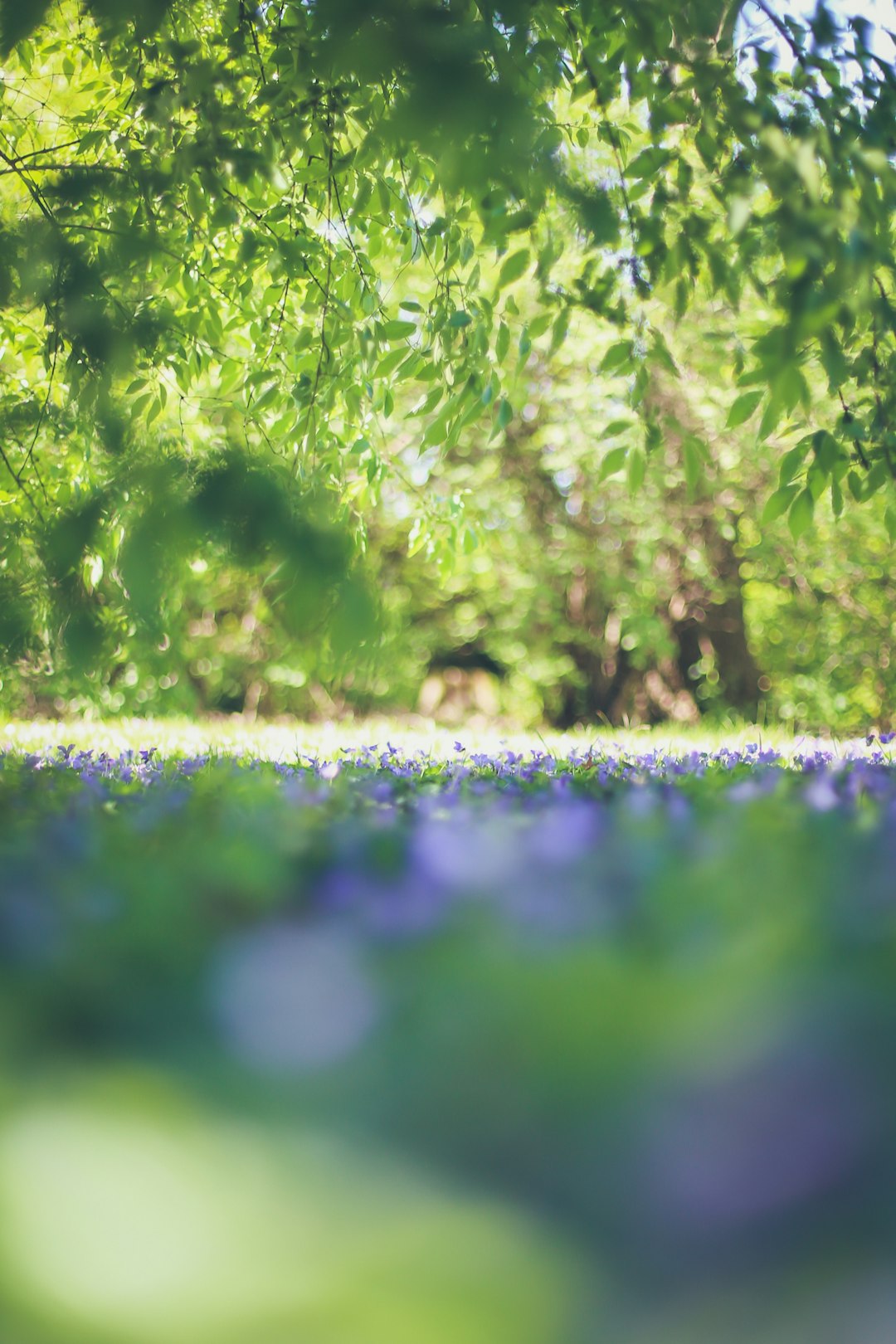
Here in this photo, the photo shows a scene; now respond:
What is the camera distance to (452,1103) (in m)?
0.64

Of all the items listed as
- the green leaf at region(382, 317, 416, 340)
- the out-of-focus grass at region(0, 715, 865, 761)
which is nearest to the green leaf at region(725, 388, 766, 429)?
the green leaf at region(382, 317, 416, 340)

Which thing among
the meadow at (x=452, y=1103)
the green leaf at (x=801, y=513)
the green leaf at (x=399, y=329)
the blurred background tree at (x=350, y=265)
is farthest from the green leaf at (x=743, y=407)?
the meadow at (x=452, y=1103)

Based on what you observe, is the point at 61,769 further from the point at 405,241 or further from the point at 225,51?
the point at 225,51

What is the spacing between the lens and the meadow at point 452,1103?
0.50m

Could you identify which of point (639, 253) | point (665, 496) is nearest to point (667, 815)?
point (639, 253)

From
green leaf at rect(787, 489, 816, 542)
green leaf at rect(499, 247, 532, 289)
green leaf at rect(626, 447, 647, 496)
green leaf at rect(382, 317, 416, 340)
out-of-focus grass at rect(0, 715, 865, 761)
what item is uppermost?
green leaf at rect(499, 247, 532, 289)

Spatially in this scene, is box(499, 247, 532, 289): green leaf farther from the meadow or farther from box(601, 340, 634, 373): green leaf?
the meadow

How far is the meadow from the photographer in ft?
1.64

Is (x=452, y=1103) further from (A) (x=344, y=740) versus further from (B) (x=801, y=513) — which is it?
(A) (x=344, y=740)

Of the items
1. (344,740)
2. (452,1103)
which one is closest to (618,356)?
(452,1103)

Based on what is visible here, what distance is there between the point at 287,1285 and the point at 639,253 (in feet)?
8.65

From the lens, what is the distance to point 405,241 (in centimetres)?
350

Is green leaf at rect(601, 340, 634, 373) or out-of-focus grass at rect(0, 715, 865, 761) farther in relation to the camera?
out-of-focus grass at rect(0, 715, 865, 761)

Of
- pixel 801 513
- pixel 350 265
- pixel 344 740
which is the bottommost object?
pixel 344 740
